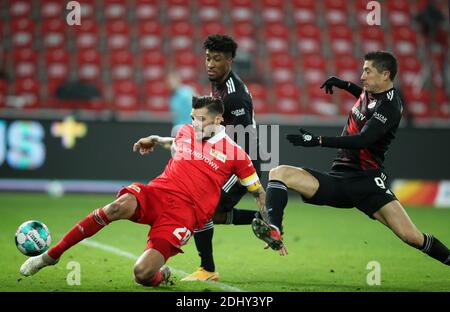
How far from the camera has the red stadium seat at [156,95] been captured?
17.1 m

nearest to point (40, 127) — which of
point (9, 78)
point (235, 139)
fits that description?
point (9, 78)

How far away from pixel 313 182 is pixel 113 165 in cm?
750

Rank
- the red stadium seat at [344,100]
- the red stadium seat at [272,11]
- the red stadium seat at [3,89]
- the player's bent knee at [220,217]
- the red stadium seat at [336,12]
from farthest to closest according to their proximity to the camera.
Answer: the red stadium seat at [336,12] → the red stadium seat at [272,11] → the red stadium seat at [344,100] → the red stadium seat at [3,89] → the player's bent knee at [220,217]

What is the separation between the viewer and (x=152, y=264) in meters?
6.41

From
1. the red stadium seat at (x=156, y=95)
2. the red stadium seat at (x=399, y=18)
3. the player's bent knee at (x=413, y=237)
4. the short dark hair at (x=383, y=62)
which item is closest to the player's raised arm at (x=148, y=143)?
the short dark hair at (x=383, y=62)

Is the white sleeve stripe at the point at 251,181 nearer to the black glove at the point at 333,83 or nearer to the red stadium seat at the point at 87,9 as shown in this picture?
A: the black glove at the point at 333,83

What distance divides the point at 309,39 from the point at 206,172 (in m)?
12.0

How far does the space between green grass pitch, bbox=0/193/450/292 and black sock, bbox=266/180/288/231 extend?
58cm

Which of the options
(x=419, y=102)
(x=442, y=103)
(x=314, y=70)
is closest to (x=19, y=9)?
(x=314, y=70)

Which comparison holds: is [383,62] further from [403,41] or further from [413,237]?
[403,41]

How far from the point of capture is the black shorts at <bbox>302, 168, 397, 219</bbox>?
7027mm

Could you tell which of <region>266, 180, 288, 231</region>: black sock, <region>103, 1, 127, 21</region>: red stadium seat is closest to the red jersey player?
<region>266, 180, 288, 231</region>: black sock

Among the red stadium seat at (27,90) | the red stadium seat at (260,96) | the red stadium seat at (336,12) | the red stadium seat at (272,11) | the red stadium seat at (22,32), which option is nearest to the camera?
the red stadium seat at (27,90)

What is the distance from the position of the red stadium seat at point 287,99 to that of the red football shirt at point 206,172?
1029 centimetres
